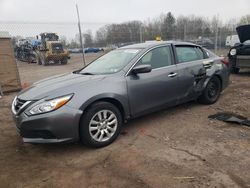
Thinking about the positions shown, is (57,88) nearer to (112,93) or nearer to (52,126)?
(52,126)

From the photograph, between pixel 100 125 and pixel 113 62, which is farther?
pixel 113 62

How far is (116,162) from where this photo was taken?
11.0 feet

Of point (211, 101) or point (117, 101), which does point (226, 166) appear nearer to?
point (117, 101)

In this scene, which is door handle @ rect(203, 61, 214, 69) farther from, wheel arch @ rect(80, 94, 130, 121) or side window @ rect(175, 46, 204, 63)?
wheel arch @ rect(80, 94, 130, 121)

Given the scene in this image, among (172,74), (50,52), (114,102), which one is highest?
(172,74)

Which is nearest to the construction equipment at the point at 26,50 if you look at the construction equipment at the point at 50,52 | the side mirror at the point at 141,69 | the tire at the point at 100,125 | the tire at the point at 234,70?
the construction equipment at the point at 50,52

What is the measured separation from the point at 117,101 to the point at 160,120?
1280 millimetres

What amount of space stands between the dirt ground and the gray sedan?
333mm

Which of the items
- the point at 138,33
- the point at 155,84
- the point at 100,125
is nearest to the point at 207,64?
the point at 155,84

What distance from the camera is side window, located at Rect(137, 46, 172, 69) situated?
4.47 meters

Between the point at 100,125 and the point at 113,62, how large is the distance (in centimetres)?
137

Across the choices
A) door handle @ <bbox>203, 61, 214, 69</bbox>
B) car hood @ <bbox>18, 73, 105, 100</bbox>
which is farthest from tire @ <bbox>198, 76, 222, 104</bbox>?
car hood @ <bbox>18, 73, 105, 100</bbox>

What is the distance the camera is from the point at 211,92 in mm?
5645

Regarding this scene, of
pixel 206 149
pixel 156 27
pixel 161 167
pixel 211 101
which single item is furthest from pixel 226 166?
pixel 156 27
